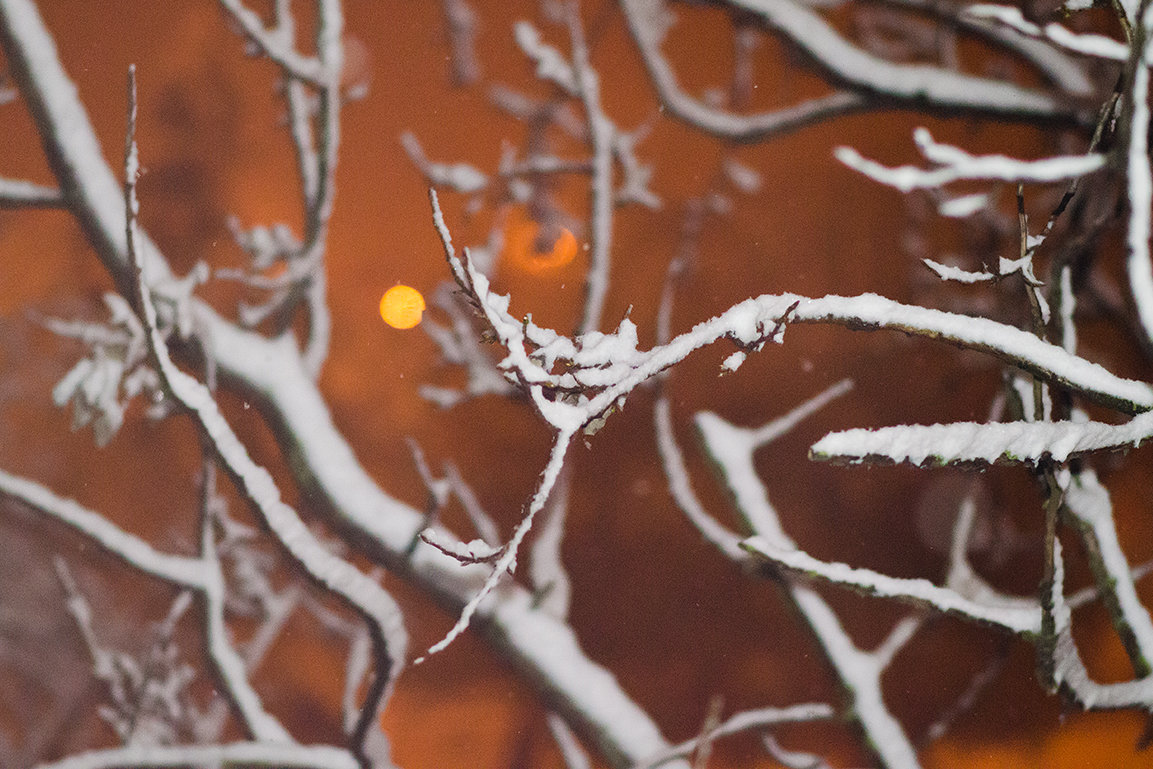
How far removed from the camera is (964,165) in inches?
20.4

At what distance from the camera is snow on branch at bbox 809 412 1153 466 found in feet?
1.85

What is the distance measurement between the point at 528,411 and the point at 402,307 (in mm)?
308

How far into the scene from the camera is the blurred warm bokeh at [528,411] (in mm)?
1318

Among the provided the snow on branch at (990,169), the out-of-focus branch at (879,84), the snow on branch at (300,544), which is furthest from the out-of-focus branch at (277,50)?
the snow on branch at (990,169)

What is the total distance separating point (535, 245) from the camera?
1.45 meters

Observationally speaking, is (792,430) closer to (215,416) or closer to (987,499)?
(987,499)

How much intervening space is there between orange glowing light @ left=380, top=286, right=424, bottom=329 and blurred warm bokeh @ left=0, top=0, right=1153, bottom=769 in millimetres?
19

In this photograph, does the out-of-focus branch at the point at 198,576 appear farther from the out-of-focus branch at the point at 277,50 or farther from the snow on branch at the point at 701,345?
the snow on branch at the point at 701,345

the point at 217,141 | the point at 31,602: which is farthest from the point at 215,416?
the point at 31,602

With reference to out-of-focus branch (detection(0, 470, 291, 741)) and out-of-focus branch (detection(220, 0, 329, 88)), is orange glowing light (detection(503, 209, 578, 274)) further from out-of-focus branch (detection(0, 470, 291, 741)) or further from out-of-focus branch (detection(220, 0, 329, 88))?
out-of-focus branch (detection(0, 470, 291, 741))

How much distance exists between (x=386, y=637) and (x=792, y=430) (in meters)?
0.80

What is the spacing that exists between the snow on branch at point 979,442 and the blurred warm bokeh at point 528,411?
0.70 metres

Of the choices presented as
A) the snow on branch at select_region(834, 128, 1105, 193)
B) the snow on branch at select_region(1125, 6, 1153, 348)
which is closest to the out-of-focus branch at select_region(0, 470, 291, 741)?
the snow on branch at select_region(834, 128, 1105, 193)

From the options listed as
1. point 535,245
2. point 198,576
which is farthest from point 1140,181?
point 198,576
